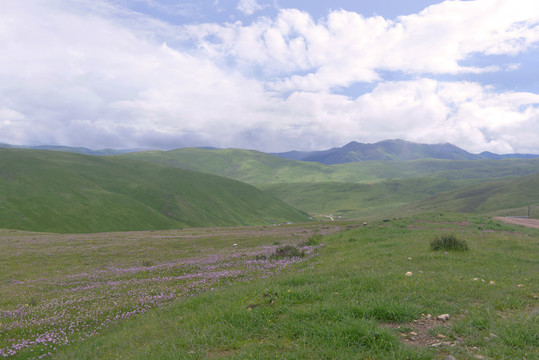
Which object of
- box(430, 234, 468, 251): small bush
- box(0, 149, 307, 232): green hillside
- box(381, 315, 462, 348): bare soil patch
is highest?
box(381, 315, 462, 348): bare soil patch

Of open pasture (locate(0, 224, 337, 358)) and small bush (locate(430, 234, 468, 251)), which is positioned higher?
small bush (locate(430, 234, 468, 251))

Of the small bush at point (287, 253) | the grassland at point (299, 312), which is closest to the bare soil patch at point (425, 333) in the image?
the grassland at point (299, 312)

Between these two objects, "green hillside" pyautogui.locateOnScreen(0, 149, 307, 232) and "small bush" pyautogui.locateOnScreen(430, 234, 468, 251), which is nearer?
"small bush" pyautogui.locateOnScreen(430, 234, 468, 251)

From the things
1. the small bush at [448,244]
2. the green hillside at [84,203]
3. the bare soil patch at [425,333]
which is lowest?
the green hillside at [84,203]

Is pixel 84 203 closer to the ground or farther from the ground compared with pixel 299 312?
closer to the ground

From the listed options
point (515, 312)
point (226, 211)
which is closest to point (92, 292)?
point (515, 312)

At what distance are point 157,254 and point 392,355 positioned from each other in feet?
88.5

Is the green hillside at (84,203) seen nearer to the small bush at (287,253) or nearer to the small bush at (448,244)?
the small bush at (287,253)

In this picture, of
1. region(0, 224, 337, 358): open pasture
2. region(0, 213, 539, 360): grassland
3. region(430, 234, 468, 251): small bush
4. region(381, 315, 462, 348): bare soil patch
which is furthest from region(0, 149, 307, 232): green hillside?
region(381, 315, 462, 348): bare soil patch

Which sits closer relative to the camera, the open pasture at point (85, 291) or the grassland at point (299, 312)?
the grassland at point (299, 312)

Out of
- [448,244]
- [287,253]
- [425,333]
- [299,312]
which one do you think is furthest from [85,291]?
[448,244]

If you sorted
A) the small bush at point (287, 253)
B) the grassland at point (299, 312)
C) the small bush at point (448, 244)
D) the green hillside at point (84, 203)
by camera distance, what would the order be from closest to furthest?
the grassland at point (299, 312) → the small bush at point (448, 244) → the small bush at point (287, 253) → the green hillside at point (84, 203)

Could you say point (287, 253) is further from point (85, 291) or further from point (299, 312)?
point (85, 291)

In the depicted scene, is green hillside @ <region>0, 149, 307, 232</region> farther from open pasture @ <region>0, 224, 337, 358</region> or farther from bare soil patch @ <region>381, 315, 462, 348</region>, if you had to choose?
bare soil patch @ <region>381, 315, 462, 348</region>
